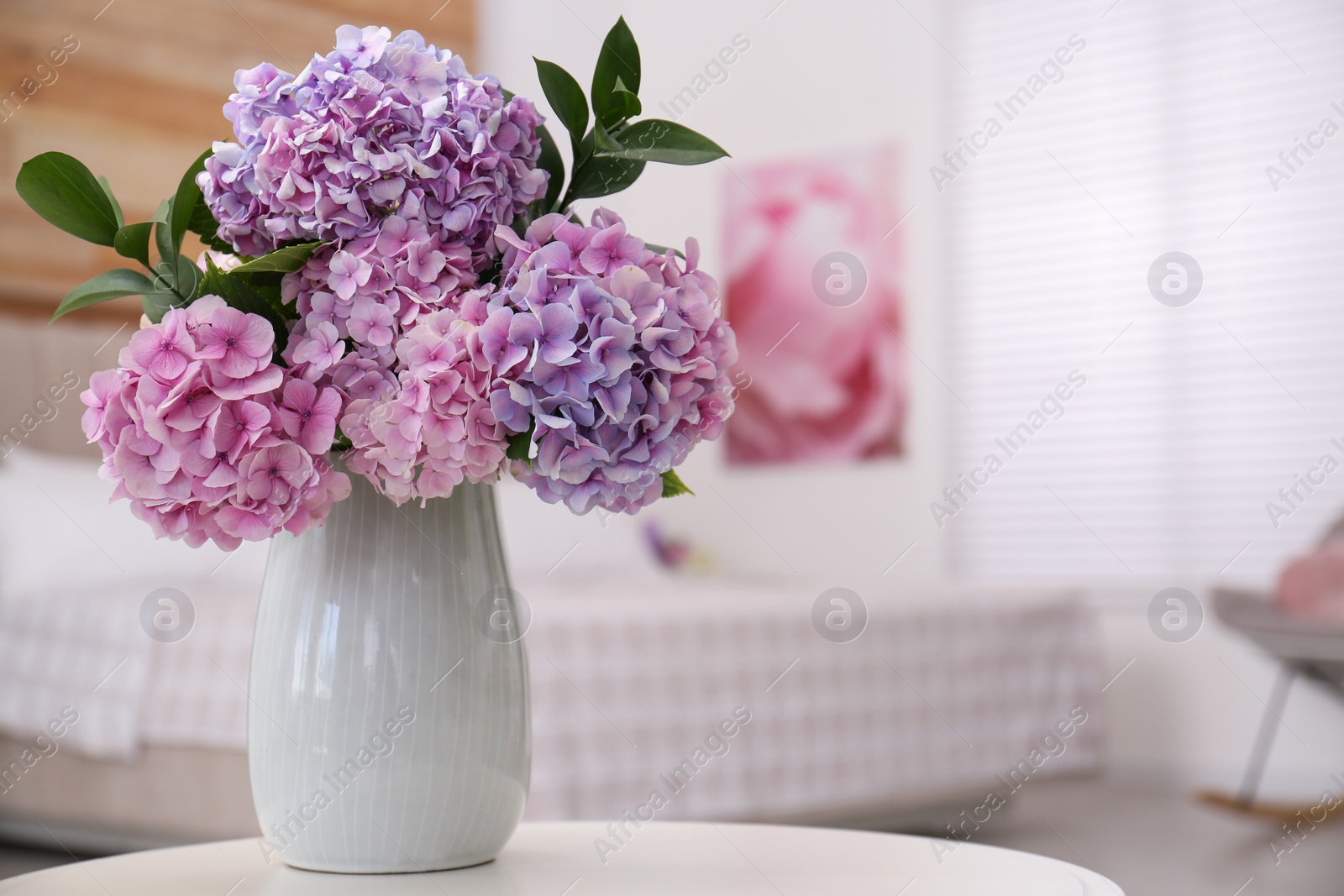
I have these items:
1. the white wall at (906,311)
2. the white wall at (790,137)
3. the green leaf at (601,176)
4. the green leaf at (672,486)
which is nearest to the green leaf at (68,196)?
the green leaf at (601,176)

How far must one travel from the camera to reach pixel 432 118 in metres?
0.87

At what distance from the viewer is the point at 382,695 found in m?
0.91

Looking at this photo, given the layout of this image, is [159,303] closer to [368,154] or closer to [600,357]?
[368,154]

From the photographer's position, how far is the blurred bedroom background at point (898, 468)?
8.43 feet

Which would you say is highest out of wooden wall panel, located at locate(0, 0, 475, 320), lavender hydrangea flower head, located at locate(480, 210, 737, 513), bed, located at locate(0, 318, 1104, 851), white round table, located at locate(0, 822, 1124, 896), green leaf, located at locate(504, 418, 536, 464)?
wooden wall panel, located at locate(0, 0, 475, 320)

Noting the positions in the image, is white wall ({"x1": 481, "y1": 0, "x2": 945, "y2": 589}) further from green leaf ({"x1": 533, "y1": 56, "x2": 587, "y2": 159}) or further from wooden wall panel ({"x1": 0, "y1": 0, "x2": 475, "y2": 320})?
green leaf ({"x1": 533, "y1": 56, "x2": 587, "y2": 159})

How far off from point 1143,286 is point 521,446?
3.50 meters

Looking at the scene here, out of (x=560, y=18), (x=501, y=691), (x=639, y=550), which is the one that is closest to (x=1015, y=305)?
(x=639, y=550)

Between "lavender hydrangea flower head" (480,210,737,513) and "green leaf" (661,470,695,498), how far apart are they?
87 mm

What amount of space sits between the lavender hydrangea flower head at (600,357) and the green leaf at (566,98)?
0.09 meters

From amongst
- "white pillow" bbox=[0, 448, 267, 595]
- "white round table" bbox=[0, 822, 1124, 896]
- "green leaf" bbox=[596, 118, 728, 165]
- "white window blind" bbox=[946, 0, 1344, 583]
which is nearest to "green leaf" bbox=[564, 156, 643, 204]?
"green leaf" bbox=[596, 118, 728, 165]

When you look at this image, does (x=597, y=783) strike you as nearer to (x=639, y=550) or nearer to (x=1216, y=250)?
(x=639, y=550)

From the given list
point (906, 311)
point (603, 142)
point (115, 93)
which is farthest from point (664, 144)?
point (906, 311)

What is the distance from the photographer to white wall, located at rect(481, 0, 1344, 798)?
3.84m
